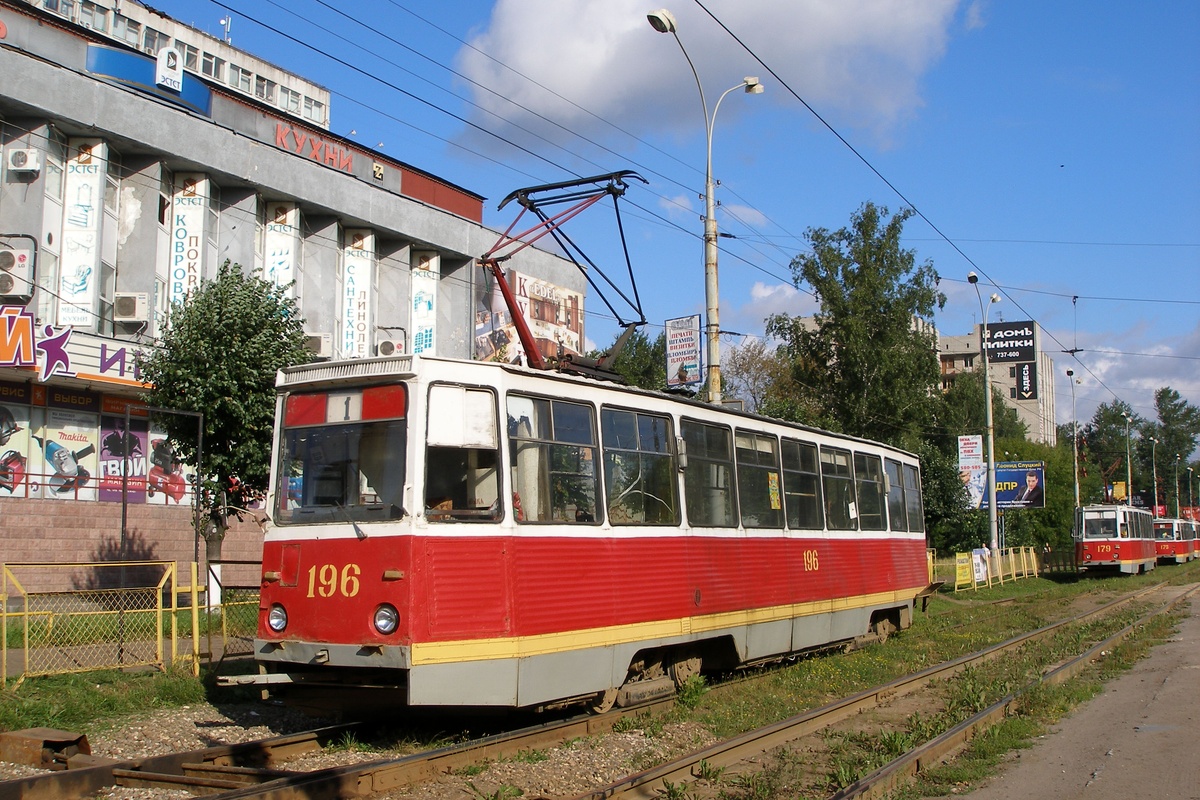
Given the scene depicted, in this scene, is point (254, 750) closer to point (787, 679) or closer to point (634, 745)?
point (634, 745)

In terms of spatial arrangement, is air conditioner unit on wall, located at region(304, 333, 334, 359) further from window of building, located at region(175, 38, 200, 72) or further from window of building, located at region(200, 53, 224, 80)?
window of building, located at region(200, 53, 224, 80)

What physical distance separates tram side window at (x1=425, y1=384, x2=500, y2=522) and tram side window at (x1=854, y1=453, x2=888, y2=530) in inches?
330

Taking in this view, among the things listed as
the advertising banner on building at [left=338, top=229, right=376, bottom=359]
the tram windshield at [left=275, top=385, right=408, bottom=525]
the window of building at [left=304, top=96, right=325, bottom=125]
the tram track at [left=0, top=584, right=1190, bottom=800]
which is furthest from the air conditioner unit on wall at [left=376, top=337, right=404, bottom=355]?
the window of building at [left=304, top=96, right=325, bottom=125]

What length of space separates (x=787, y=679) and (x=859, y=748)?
149 inches

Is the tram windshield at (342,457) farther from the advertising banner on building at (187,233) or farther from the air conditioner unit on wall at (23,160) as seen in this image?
the advertising banner on building at (187,233)

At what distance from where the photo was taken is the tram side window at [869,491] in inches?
614

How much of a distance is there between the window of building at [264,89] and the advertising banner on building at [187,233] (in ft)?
138

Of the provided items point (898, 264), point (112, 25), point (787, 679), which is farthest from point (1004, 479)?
point (112, 25)

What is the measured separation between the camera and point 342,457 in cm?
866

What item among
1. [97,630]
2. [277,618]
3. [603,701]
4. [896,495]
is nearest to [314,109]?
[896,495]

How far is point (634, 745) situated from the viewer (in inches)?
347

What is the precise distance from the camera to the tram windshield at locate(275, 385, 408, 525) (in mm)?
8312

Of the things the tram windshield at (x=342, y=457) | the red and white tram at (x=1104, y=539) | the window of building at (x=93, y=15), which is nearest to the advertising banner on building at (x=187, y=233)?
the tram windshield at (x=342, y=457)

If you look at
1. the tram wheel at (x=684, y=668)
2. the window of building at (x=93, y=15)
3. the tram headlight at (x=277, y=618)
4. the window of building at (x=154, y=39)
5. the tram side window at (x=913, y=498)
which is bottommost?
the tram wheel at (x=684, y=668)
